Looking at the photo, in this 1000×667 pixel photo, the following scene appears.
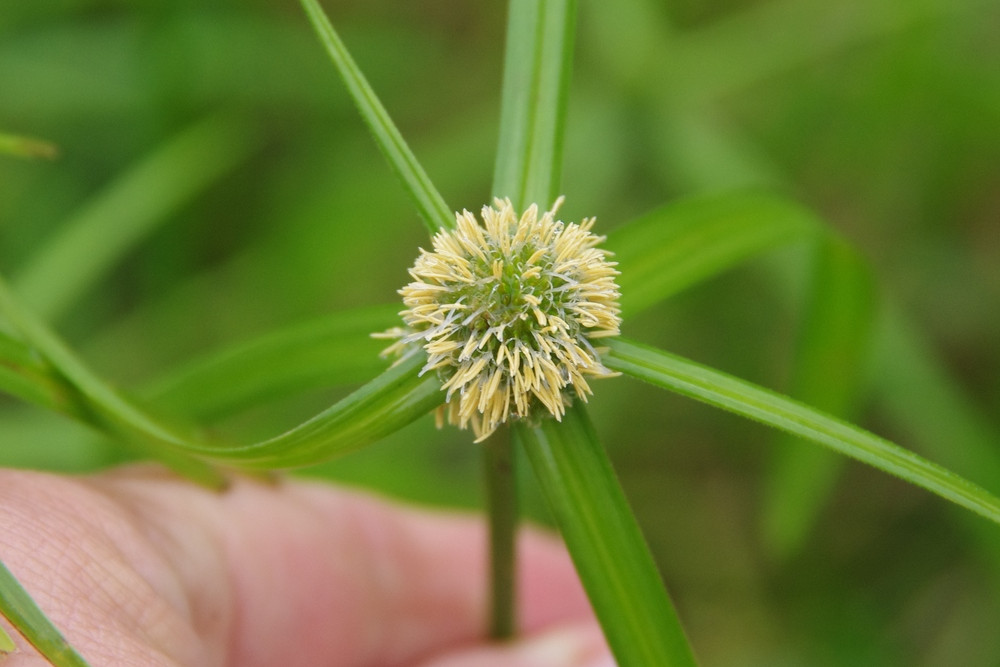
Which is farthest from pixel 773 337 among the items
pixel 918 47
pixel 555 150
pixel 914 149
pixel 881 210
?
pixel 555 150

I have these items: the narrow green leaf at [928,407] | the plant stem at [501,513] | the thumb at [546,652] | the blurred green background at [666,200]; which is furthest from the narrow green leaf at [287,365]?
the narrow green leaf at [928,407]

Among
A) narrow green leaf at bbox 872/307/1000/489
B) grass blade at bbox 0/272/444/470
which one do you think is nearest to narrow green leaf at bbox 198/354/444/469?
grass blade at bbox 0/272/444/470

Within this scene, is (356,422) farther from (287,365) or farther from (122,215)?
(122,215)

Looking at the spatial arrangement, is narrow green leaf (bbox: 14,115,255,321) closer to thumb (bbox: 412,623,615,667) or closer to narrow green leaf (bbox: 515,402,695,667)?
thumb (bbox: 412,623,615,667)

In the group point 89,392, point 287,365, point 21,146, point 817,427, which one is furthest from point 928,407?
point 21,146

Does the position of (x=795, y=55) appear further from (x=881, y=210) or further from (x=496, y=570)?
(x=496, y=570)

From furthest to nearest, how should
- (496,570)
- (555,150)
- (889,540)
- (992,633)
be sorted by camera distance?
(889,540)
(992,633)
(496,570)
(555,150)
